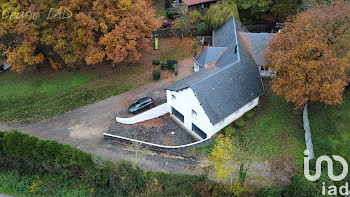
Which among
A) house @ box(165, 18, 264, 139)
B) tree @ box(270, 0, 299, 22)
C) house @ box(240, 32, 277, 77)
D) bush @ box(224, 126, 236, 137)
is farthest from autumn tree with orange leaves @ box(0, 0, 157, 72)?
tree @ box(270, 0, 299, 22)

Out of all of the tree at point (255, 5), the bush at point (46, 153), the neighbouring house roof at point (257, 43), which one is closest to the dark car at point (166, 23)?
the tree at point (255, 5)

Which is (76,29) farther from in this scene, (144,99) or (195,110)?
Answer: (195,110)

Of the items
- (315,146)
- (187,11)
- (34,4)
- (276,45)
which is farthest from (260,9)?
(34,4)

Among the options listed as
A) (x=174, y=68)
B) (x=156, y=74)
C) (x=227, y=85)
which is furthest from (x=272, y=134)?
(x=156, y=74)

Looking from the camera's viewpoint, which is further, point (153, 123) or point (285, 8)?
point (285, 8)

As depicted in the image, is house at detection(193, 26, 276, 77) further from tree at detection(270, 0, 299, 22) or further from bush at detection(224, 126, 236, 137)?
bush at detection(224, 126, 236, 137)

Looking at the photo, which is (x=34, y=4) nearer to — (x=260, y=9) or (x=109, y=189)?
(x=109, y=189)

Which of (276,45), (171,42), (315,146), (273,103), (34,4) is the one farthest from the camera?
(171,42)
